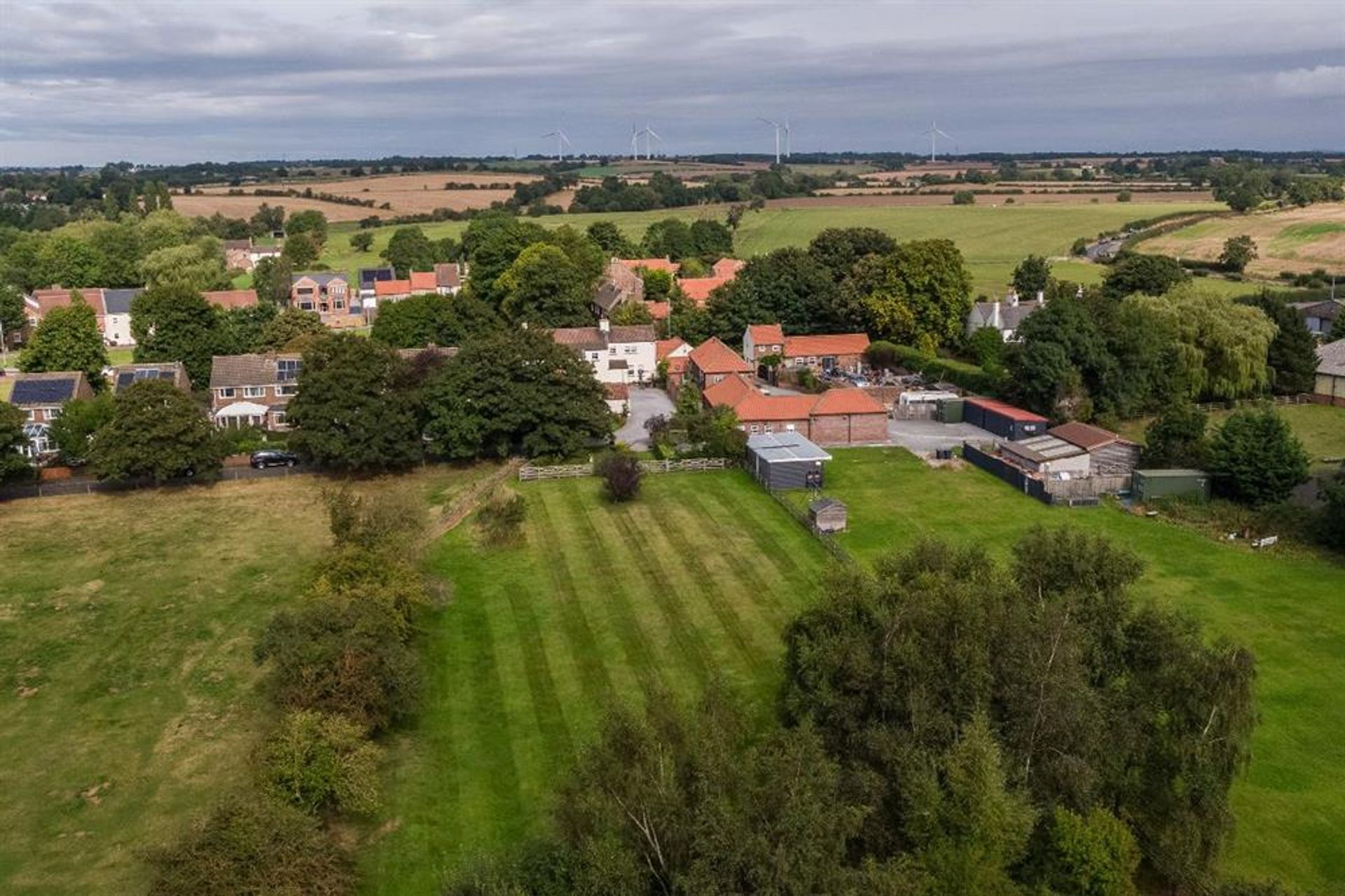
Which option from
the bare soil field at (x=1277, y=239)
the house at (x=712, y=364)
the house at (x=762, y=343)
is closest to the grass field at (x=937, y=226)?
the bare soil field at (x=1277, y=239)

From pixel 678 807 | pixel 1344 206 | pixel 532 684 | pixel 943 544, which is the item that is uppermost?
pixel 1344 206

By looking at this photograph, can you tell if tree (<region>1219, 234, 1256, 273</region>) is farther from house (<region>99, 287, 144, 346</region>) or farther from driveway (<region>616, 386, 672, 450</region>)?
house (<region>99, 287, 144, 346</region>)

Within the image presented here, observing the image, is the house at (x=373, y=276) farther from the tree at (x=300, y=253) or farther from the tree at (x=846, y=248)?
the tree at (x=846, y=248)

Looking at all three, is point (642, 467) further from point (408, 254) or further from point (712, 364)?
Answer: point (408, 254)

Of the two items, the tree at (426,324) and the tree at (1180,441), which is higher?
the tree at (426,324)

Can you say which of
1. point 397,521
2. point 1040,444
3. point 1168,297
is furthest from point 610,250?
point 397,521

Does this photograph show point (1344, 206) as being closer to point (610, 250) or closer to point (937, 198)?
point (937, 198)
